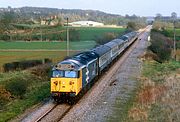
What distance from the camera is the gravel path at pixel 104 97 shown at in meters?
20.9

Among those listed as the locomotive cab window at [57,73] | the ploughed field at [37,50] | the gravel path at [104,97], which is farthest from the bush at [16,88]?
the ploughed field at [37,50]

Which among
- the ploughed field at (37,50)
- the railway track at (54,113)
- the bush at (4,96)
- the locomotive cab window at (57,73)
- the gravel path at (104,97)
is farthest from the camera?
the ploughed field at (37,50)

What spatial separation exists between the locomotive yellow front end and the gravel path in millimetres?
1056

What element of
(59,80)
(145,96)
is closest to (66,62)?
(59,80)

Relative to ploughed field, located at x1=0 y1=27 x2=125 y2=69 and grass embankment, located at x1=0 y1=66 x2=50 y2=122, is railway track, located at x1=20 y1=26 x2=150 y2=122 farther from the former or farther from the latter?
ploughed field, located at x1=0 y1=27 x2=125 y2=69

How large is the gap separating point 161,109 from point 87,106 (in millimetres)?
4844

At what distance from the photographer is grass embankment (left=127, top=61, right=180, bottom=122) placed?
18969 mm

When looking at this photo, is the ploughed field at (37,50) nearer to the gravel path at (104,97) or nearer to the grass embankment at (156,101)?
the gravel path at (104,97)

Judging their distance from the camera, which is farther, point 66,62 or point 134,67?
point 134,67

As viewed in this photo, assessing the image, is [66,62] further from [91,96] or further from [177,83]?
[177,83]

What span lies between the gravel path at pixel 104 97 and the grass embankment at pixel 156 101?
109 cm

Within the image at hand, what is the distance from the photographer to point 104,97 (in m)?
26.0

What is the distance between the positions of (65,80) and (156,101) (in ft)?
18.1

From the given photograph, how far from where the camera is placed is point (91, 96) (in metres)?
26.3
